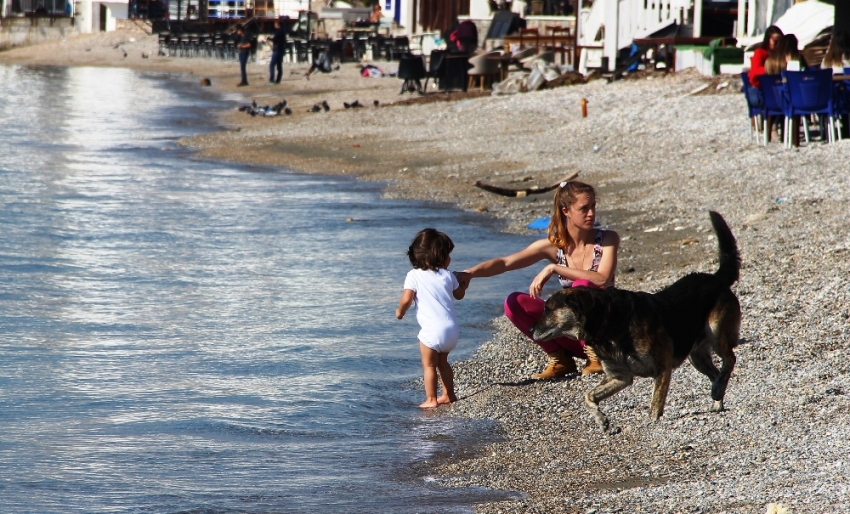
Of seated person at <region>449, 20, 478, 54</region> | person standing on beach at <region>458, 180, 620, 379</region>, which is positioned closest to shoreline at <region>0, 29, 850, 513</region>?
person standing on beach at <region>458, 180, 620, 379</region>

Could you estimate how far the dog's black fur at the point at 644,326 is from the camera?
17.2ft

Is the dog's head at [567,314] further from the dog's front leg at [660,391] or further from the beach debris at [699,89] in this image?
the beach debris at [699,89]

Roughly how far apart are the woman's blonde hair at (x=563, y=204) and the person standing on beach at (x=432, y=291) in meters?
0.63

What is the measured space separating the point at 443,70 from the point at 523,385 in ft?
79.1

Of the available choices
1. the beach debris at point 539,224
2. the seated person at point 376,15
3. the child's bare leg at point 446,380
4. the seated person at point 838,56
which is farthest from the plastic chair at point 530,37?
the child's bare leg at point 446,380

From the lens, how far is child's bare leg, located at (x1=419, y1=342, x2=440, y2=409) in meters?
6.88

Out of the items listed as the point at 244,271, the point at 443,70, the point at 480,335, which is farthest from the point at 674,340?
the point at 443,70

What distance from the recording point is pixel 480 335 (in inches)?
356

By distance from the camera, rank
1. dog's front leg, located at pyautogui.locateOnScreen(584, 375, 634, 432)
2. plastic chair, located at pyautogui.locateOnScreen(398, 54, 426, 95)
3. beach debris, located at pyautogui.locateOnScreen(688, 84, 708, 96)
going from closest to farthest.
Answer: dog's front leg, located at pyautogui.locateOnScreen(584, 375, 634, 432), beach debris, located at pyautogui.locateOnScreen(688, 84, 708, 96), plastic chair, located at pyautogui.locateOnScreen(398, 54, 426, 95)

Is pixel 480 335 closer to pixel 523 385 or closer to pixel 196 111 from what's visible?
pixel 523 385

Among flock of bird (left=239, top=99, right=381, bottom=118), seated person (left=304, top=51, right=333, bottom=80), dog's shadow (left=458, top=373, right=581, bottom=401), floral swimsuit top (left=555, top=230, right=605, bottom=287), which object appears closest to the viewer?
floral swimsuit top (left=555, top=230, right=605, bottom=287)

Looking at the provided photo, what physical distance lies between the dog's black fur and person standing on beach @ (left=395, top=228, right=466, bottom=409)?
123cm

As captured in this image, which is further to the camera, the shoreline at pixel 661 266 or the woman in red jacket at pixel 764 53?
the woman in red jacket at pixel 764 53

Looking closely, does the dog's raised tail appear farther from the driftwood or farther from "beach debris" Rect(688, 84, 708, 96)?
"beach debris" Rect(688, 84, 708, 96)
